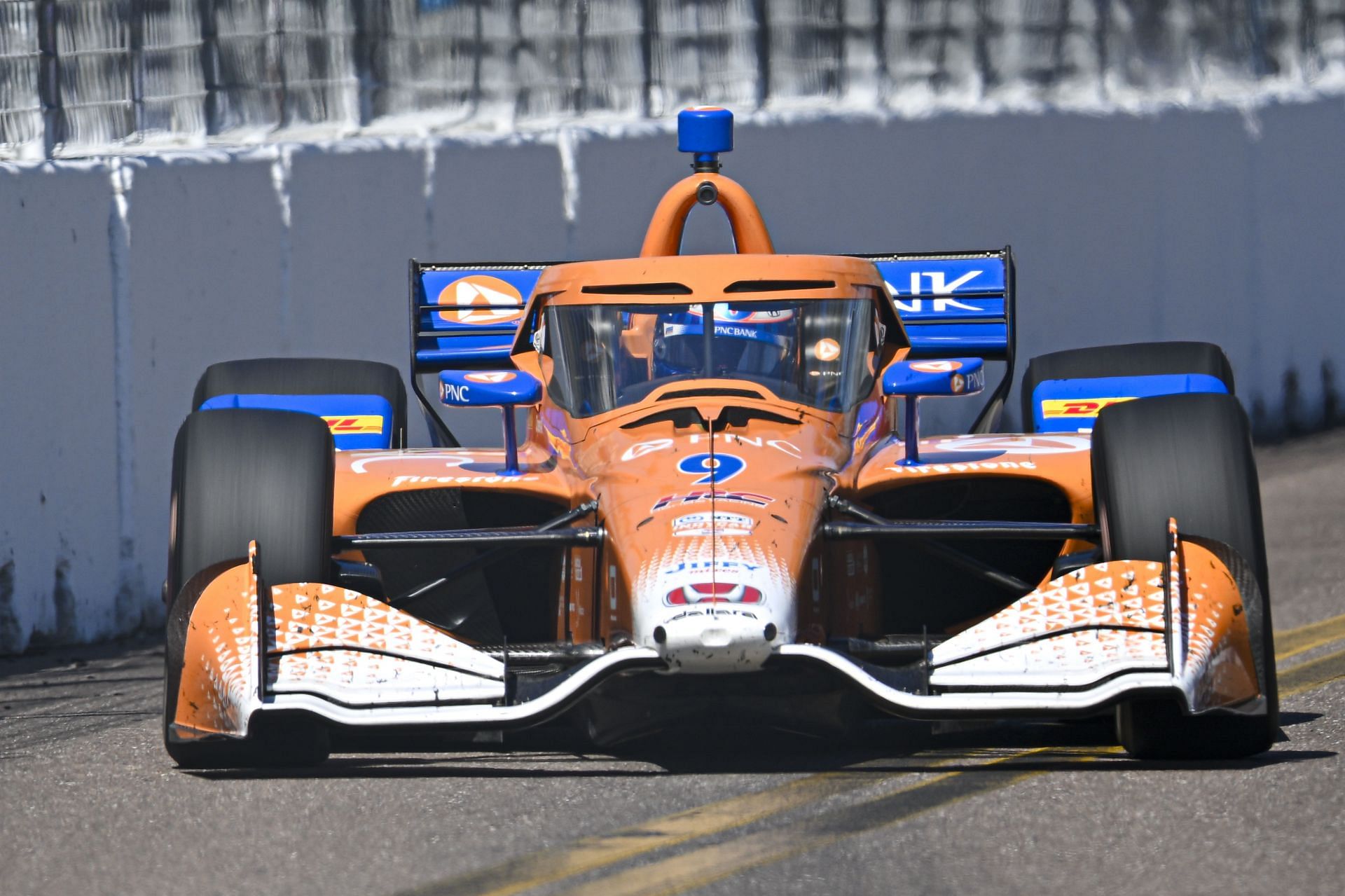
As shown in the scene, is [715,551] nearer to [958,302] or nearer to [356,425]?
[356,425]

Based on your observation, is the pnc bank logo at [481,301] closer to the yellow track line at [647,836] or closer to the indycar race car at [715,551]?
the indycar race car at [715,551]

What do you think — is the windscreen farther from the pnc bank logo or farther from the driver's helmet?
Result: the pnc bank logo

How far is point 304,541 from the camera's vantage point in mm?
6410

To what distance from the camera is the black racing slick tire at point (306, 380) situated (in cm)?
870

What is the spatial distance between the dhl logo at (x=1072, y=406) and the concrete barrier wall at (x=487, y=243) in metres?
2.61

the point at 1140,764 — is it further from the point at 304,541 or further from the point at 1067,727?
the point at 304,541

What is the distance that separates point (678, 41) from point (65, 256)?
129 inches

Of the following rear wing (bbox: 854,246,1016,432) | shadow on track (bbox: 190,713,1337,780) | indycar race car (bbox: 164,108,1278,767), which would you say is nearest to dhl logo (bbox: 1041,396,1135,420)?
rear wing (bbox: 854,246,1016,432)

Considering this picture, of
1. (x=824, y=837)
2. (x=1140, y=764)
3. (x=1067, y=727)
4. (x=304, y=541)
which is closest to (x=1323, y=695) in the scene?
(x=1067, y=727)

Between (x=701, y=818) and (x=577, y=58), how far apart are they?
6026mm

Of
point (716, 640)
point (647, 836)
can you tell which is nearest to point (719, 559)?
point (716, 640)

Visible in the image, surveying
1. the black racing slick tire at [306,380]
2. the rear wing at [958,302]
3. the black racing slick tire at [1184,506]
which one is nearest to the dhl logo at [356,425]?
the black racing slick tire at [306,380]

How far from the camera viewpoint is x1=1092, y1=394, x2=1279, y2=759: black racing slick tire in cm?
607

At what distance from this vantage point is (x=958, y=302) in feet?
30.4
